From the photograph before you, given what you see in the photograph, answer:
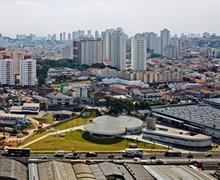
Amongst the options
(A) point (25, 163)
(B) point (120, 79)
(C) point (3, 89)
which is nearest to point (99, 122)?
(A) point (25, 163)

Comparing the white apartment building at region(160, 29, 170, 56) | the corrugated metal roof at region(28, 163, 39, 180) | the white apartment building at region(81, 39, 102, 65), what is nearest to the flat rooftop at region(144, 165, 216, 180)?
the corrugated metal roof at region(28, 163, 39, 180)

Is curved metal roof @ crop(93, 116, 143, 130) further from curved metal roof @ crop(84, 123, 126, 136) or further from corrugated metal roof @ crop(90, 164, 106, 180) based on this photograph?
corrugated metal roof @ crop(90, 164, 106, 180)

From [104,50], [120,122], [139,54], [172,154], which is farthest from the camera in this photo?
[104,50]

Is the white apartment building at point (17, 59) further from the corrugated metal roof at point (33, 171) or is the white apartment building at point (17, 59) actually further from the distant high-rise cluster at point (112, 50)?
the corrugated metal roof at point (33, 171)

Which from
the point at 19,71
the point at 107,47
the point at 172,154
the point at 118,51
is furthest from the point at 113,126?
the point at 107,47

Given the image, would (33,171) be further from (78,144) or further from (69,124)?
(69,124)

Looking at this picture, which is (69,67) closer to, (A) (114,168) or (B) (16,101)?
(B) (16,101)
